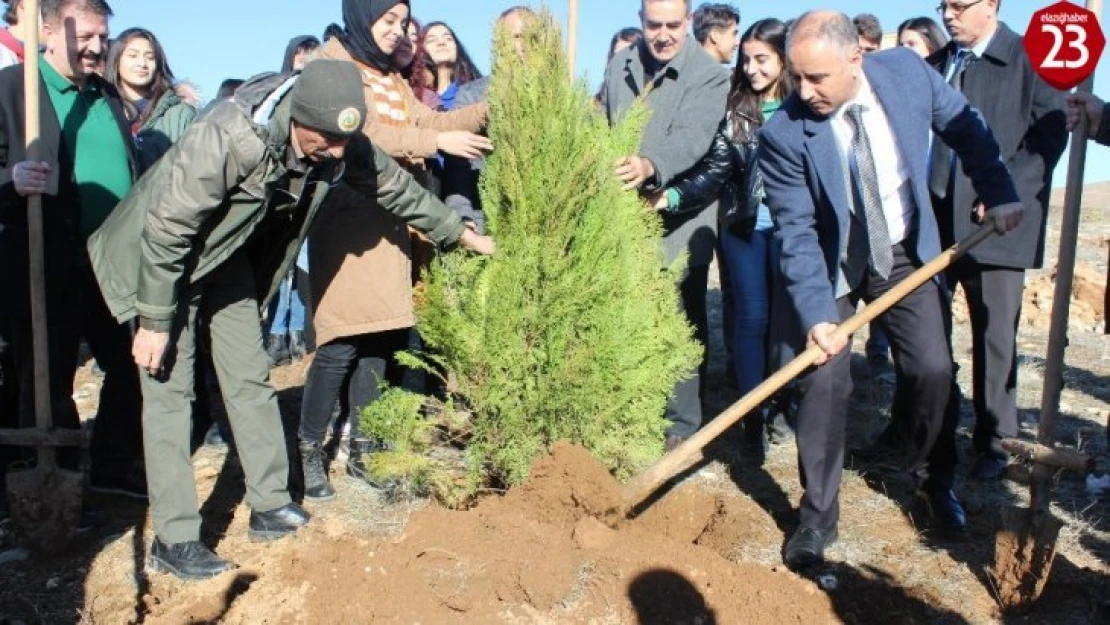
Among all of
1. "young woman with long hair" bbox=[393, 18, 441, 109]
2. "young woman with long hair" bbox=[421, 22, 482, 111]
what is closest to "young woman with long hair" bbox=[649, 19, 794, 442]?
"young woman with long hair" bbox=[393, 18, 441, 109]

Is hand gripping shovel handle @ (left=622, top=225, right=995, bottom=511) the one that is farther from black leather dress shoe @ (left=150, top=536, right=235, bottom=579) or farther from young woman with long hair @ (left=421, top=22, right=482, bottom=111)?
young woman with long hair @ (left=421, top=22, right=482, bottom=111)

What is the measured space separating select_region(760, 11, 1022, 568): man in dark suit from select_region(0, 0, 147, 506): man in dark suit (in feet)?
9.68

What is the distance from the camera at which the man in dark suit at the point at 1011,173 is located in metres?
5.05

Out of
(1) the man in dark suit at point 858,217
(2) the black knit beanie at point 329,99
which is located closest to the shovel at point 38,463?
(2) the black knit beanie at point 329,99

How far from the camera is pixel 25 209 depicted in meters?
4.58

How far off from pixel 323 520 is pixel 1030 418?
4469 millimetres

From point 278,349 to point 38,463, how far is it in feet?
11.7

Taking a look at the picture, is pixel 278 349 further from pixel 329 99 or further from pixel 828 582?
pixel 828 582

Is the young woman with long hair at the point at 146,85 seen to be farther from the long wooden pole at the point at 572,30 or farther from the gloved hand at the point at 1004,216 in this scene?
the gloved hand at the point at 1004,216

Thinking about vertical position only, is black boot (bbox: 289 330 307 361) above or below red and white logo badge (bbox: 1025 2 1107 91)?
below

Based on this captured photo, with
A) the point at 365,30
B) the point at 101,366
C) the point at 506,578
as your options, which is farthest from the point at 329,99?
the point at 101,366

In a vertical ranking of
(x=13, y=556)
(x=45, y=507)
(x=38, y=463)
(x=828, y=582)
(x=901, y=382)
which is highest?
(x=901, y=382)

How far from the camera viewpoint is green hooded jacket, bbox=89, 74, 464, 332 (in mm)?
3738

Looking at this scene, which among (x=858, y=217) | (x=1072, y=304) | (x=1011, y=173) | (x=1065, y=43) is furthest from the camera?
(x=1072, y=304)
